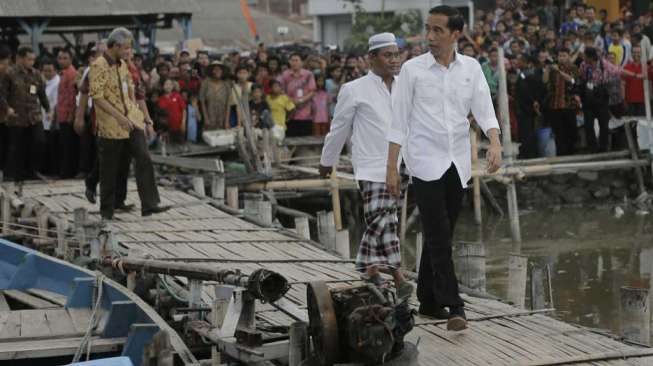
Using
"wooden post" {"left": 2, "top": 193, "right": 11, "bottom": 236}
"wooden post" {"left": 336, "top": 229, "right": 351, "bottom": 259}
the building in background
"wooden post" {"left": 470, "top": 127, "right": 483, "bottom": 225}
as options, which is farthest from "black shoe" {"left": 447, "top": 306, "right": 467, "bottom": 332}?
the building in background

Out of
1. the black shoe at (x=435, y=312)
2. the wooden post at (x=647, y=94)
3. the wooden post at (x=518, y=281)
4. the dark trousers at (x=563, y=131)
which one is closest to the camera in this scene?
the black shoe at (x=435, y=312)

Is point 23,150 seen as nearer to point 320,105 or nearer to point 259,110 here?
point 259,110

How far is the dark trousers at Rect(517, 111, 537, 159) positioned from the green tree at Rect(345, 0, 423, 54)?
1015cm

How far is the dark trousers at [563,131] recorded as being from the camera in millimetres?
19219

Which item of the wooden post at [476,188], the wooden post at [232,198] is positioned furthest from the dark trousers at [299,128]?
the wooden post at [232,198]

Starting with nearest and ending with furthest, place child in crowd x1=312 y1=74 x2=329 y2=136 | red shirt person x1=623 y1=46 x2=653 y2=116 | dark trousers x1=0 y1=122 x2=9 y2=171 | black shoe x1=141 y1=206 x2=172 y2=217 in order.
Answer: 1. black shoe x1=141 y1=206 x2=172 y2=217
2. dark trousers x1=0 y1=122 x2=9 y2=171
3. red shirt person x1=623 y1=46 x2=653 y2=116
4. child in crowd x1=312 y1=74 x2=329 y2=136

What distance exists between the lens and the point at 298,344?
6.87 m

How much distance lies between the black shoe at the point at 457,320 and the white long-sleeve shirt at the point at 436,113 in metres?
0.74

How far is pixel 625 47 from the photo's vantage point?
65.0 ft

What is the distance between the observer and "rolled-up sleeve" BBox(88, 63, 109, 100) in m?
11.6

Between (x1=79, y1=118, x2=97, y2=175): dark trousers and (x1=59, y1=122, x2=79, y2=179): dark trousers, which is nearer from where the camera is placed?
(x1=79, y1=118, x2=97, y2=175): dark trousers

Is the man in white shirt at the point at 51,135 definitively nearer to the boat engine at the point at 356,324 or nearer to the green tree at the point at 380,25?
the boat engine at the point at 356,324

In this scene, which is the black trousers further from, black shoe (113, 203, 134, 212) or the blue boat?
black shoe (113, 203, 134, 212)

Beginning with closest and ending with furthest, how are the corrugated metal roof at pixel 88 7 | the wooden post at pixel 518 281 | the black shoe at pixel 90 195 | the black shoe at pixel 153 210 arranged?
the wooden post at pixel 518 281 → the black shoe at pixel 153 210 → the black shoe at pixel 90 195 → the corrugated metal roof at pixel 88 7
